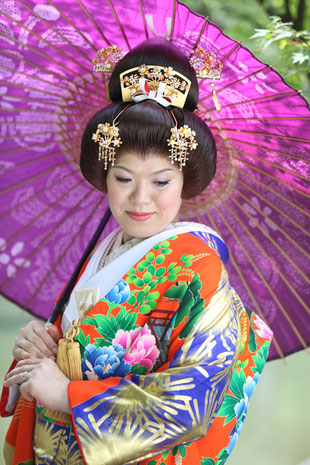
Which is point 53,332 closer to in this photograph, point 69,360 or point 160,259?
point 69,360

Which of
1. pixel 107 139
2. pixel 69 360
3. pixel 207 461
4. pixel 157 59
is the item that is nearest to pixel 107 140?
pixel 107 139

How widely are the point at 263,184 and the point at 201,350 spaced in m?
0.66

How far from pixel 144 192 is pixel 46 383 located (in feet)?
1.78

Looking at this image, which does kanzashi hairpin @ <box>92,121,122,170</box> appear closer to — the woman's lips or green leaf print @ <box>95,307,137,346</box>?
the woman's lips

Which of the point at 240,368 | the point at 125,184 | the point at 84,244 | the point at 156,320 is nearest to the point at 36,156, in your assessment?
the point at 84,244

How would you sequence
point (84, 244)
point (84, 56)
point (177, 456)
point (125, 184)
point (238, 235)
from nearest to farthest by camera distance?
point (177, 456), point (125, 184), point (84, 56), point (238, 235), point (84, 244)

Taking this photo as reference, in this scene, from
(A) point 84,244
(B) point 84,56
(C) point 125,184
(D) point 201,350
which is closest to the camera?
(D) point 201,350

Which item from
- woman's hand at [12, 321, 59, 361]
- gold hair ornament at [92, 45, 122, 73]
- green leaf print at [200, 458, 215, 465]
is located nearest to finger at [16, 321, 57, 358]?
woman's hand at [12, 321, 59, 361]

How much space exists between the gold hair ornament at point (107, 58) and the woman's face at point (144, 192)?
0.28 m

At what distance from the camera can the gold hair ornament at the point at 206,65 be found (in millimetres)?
1512

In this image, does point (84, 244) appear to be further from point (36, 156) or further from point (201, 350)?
point (201, 350)

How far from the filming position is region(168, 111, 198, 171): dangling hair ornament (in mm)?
1439

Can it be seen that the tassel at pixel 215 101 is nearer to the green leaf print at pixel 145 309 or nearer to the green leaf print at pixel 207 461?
the green leaf print at pixel 145 309

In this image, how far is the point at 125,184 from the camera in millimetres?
1523
